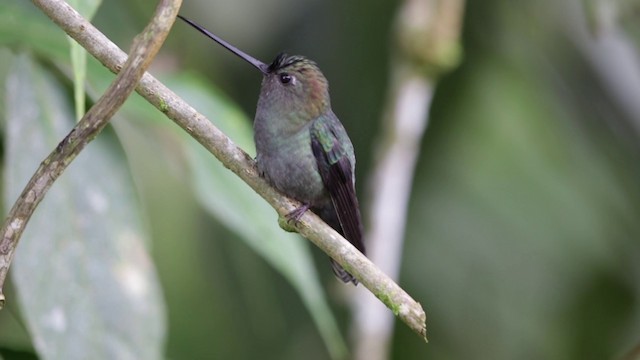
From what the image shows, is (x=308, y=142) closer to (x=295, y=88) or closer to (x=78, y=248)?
(x=295, y=88)

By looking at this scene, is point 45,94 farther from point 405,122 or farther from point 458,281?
point 458,281

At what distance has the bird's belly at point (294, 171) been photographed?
2064 mm

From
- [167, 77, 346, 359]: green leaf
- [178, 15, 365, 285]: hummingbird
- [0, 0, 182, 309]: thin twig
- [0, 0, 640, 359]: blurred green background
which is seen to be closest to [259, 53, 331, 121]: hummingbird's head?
[178, 15, 365, 285]: hummingbird

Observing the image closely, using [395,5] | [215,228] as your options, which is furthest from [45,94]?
[395,5]

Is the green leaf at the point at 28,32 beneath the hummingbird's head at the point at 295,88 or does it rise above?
beneath

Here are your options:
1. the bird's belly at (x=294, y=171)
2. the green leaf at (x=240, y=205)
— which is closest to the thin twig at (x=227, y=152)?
the bird's belly at (x=294, y=171)

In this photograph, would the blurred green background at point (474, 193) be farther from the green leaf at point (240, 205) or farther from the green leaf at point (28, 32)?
the green leaf at point (28, 32)

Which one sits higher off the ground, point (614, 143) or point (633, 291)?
point (614, 143)

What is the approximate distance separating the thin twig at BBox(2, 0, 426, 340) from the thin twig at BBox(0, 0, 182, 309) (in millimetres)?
173

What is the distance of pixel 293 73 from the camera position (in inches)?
90.4

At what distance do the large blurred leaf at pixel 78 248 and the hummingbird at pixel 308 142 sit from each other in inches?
13.7

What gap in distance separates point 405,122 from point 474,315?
42.6 inches

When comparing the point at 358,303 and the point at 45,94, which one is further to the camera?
the point at 358,303

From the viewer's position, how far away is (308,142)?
227cm
